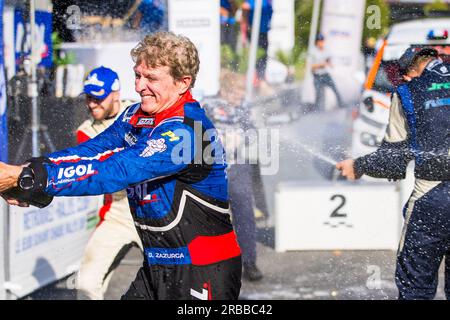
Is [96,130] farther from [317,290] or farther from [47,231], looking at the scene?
[317,290]

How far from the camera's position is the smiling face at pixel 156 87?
2.94m

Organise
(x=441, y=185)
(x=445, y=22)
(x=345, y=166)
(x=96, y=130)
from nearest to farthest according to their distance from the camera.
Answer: (x=441, y=185) → (x=345, y=166) → (x=96, y=130) → (x=445, y=22)

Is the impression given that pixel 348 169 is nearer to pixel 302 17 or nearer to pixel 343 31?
pixel 302 17

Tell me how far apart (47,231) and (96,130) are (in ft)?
3.64

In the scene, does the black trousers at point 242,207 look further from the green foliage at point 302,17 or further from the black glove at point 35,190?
the black glove at point 35,190

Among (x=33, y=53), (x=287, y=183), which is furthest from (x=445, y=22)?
(x=33, y=53)

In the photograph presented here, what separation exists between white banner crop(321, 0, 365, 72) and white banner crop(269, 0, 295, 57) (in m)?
0.59

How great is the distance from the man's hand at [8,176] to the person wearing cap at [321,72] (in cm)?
416

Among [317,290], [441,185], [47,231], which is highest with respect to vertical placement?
[441,185]

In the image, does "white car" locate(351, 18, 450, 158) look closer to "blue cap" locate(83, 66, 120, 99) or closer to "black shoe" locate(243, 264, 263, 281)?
"black shoe" locate(243, 264, 263, 281)

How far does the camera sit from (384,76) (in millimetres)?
5531

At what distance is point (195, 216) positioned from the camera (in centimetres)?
298

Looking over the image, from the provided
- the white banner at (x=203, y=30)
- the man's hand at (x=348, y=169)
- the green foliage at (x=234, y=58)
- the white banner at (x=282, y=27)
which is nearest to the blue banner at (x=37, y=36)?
the white banner at (x=203, y=30)

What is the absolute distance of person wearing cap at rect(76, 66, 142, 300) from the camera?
167 inches
